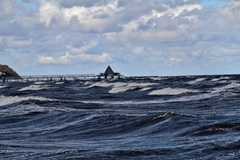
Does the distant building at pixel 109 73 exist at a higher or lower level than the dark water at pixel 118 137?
higher

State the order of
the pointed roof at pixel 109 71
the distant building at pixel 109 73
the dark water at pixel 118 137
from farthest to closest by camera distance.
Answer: the pointed roof at pixel 109 71
the distant building at pixel 109 73
the dark water at pixel 118 137

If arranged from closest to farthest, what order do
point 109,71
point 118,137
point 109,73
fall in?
point 118,137 → point 109,73 → point 109,71

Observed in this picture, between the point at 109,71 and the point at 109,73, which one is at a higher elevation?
the point at 109,71

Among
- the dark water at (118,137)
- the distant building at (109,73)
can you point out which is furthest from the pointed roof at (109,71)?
the dark water at (118,137)

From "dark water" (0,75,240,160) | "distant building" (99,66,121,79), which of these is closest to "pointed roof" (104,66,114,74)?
"distant building" (99,66,121,79)

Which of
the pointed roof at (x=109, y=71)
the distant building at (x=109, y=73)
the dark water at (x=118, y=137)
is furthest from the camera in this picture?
the pointed roof at (x=109, y=71)

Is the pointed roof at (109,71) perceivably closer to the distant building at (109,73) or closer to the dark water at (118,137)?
the distant building at (109,73)

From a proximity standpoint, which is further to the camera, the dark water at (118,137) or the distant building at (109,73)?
the distant building at (109,73)

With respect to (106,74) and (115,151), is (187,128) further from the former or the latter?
(106,74)

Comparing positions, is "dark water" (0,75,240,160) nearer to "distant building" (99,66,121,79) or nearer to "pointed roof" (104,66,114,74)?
"distant building" (99,66,121,79)

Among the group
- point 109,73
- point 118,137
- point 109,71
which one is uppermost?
point 109,71

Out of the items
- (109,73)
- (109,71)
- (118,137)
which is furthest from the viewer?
(109,71)

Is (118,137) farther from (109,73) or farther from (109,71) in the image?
(109,71)

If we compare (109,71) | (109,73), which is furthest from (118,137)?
(109,71)
